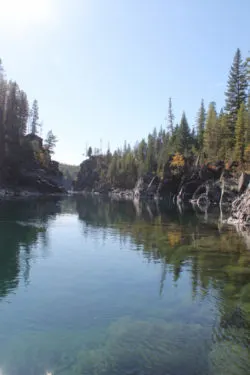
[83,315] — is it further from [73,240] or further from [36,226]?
[36,226]

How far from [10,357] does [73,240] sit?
73.4 feet

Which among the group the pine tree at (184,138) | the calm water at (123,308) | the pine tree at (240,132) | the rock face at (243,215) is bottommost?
the calm water at (123,308)

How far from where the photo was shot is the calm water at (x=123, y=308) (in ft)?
33.5

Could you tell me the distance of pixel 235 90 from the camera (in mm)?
84562

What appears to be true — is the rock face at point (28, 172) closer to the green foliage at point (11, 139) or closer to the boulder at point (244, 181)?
the green foliage at point (11, 139)

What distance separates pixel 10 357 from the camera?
10.2 m

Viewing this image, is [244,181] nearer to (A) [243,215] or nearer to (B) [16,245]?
(A) [243,215]

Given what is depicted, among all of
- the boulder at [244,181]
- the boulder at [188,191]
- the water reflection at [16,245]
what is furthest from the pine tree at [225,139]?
the water reflection at [16,245]

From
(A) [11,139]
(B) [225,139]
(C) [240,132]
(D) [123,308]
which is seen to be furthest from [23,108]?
(D) [123,308]

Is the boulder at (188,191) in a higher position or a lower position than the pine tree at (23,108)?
lower

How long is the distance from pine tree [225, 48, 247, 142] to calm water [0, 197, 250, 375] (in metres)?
64.6

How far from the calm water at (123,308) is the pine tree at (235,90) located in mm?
64619

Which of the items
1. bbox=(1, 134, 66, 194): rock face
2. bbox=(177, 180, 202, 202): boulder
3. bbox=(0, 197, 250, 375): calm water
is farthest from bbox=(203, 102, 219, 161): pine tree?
bbox=(0, 197, 250, 375): calm water

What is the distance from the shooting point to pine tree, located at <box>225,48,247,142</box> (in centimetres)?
8325
